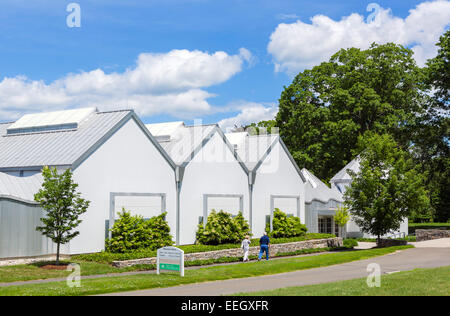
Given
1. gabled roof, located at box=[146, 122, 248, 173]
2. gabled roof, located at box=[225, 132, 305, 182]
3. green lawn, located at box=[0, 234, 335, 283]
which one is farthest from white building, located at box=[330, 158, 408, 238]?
green lawn, located at box=[0, 234, 335, 283]

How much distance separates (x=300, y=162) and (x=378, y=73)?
41.1 feet

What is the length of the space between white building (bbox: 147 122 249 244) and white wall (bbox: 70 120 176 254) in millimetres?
1071

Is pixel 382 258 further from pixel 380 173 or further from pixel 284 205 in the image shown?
pixel 284 205

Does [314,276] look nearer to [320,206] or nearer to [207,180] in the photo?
[207,180]

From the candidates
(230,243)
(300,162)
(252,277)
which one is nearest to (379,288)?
(252,277)

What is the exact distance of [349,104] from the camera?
2315 inches

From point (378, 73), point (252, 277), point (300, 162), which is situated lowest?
point (252, 277)

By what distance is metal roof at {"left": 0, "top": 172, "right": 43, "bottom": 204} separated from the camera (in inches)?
999

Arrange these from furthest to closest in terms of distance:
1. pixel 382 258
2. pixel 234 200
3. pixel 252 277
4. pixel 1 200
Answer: pixel 234 200 < pixel 382 258 < pixel 1 200 < pixel 252 277

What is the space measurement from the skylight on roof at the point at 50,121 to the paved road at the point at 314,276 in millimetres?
15703


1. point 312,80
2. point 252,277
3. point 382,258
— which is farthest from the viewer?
point 312,80

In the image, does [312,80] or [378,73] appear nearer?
[378,73]

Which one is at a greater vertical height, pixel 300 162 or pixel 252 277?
pixel 300 162

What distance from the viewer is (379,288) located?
15523 mm
